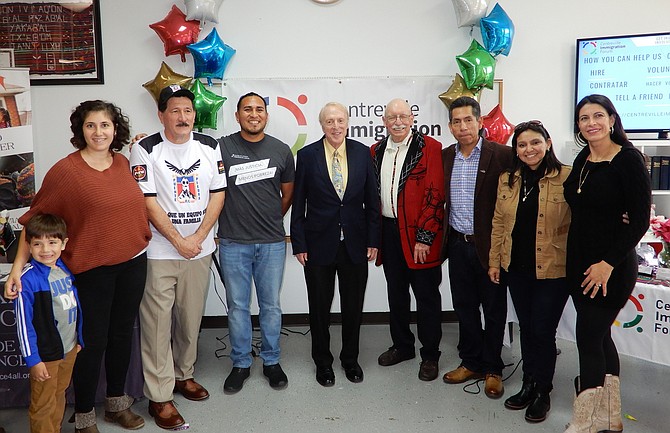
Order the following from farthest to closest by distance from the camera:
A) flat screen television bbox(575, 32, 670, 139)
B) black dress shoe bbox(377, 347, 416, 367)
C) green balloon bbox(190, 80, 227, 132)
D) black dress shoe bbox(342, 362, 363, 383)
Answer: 1. flat screen television bbox(575, 32, 670, 139)
2. green balloon bbox(190, 80, 227, 132)
3. black dress shoe bbox(377, 347, 416, 367)
4. black dress shoe bbox(342, 362, 363, 383)

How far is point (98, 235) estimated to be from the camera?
6.92 ft

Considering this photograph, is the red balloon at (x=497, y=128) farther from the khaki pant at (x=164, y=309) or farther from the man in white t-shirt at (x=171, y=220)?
the khaki pant at (x=164, y=309)

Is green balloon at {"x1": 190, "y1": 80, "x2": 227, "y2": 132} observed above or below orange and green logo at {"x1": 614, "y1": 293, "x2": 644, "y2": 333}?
above

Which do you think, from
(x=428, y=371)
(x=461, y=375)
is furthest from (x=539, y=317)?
(x=428, y=371)

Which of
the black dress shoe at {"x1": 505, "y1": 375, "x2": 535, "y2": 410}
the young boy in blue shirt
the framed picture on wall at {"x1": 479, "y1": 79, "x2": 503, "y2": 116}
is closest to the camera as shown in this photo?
the young boy in blue shirt

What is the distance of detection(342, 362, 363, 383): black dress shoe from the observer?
2939mm

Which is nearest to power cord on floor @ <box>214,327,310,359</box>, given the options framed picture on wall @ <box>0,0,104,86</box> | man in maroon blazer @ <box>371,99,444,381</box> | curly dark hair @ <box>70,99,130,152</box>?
man in maroon blazer @ <box>371,99,444,381</box>

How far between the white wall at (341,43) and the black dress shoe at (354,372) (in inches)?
76.7

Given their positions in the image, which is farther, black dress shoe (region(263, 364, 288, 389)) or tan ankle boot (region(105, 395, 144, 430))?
black dress shoe (region(263, 364, 288, 389))

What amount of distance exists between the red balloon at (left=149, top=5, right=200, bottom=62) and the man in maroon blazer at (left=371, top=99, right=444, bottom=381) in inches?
61.0

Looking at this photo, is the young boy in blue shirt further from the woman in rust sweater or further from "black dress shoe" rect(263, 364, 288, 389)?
"black dress shoe" rect(263, 364, 288, 389)

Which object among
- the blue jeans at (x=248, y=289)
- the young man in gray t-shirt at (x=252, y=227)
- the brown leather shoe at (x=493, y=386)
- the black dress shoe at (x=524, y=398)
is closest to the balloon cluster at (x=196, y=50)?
the young man in gray t-shirt at (x=252, y=227)

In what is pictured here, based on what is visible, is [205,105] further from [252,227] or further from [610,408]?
[610,408]

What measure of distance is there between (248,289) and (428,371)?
114 cm
